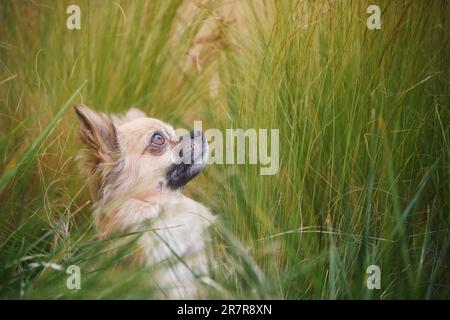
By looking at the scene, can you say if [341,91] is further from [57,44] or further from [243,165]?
[57,44]

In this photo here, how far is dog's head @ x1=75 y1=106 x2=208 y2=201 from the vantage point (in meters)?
2.10

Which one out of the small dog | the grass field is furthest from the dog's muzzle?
the grass field

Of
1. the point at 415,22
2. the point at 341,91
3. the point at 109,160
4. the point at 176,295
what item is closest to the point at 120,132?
the point at 109,160

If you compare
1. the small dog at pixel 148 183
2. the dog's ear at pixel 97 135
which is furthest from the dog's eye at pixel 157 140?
the dog's ear at pixel 97 135

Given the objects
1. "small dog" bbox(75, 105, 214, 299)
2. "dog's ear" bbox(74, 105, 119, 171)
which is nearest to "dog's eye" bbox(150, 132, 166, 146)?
"small dog" bbox(75, 105, 214, 299)

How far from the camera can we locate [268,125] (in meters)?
2.17

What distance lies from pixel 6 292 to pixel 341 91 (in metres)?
1.22

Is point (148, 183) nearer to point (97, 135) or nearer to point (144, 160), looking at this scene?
point (144, 160)

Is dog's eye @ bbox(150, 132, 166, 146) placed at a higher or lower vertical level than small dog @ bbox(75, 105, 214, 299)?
higher

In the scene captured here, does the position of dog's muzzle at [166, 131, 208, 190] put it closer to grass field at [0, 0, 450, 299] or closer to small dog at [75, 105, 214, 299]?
small dog at [75, 105, 214, 299]

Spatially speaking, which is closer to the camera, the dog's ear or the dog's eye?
the dog's ear

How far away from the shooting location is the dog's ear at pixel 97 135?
200 centimetres

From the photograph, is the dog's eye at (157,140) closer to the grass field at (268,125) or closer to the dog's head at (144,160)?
the dog's head at (144,160)

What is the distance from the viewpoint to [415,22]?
220 centimetres
